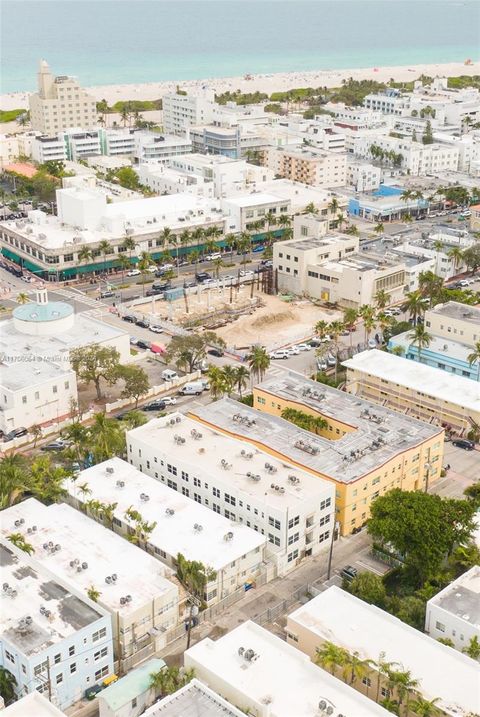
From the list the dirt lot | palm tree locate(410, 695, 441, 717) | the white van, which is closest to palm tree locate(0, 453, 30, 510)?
the white van

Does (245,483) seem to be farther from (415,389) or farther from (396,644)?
(415,389)

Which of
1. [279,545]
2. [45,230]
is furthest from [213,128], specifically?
[279,545]

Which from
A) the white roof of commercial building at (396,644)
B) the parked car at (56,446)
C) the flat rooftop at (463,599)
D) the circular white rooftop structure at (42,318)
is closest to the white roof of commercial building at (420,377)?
the flat rooftop at (463,599)

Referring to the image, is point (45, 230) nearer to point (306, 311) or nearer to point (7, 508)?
point (306, 311)

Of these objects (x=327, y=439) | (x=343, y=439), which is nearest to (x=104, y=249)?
(x=327, y=439)

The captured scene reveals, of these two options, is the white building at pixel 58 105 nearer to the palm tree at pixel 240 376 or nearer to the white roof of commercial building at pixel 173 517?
the palm tree at pixel 240 376
